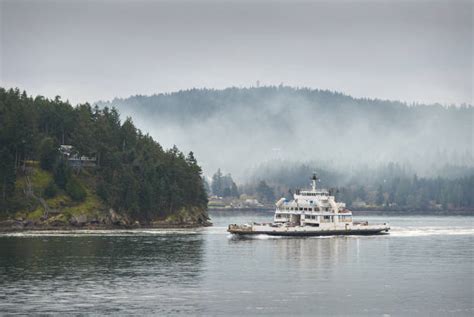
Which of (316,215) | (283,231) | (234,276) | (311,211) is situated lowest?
(234,276)

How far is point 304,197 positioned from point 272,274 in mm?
76100

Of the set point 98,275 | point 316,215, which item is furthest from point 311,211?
point 98,275

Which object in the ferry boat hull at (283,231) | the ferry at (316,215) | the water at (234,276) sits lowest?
the water at (234,276)

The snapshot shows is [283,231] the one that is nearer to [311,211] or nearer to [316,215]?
[316,215]

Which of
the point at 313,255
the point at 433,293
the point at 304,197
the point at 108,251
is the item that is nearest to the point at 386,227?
the point at 304,197

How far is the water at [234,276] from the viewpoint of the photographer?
81.0 m

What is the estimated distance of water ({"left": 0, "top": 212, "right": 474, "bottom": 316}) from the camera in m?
81.0

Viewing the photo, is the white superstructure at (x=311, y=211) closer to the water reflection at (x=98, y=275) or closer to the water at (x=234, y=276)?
the water at (x=234, y=276)

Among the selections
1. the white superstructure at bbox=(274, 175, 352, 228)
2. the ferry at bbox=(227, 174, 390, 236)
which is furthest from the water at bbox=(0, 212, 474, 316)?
the white superstructure at bbox=(274, 175, 352, 228)

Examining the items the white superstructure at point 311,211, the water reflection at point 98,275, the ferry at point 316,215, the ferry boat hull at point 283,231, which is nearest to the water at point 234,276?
the water reflection at point 98,275

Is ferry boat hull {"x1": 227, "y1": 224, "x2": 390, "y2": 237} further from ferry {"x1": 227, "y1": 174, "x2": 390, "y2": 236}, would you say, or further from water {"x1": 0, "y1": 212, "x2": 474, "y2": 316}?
water {"x1": 0, "y1": 212, "x2": 474, "y2": 316}

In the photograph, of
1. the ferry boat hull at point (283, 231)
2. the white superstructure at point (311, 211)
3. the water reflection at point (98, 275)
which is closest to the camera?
the water reflection at point (98, 275)

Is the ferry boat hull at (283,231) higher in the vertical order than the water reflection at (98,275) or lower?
higher

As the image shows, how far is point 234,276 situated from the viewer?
103375mm
